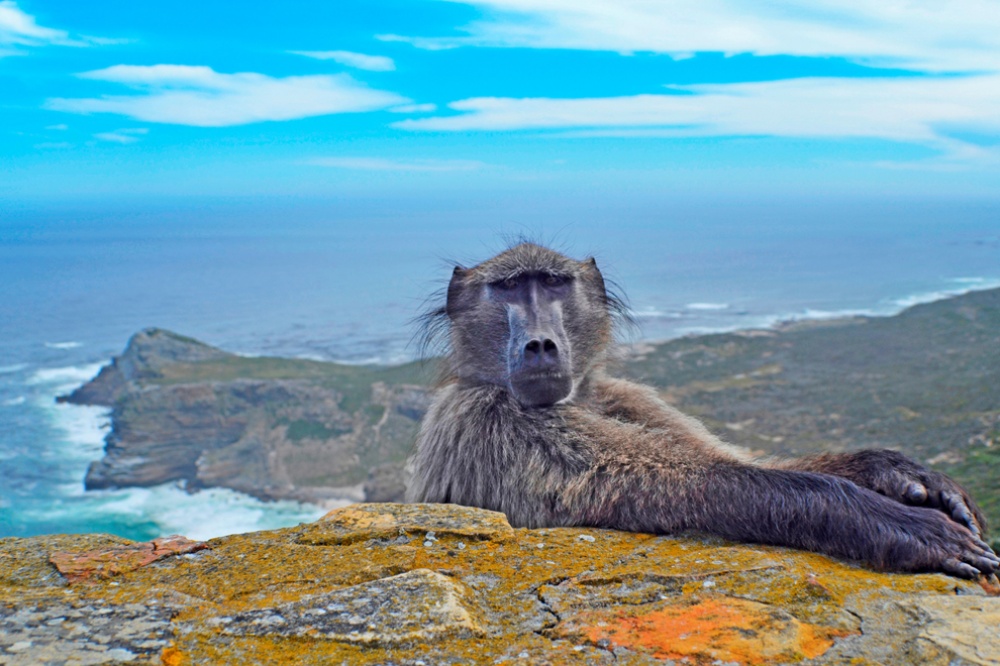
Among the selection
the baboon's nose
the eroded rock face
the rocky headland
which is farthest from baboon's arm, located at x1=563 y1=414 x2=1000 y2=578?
the rocky headland

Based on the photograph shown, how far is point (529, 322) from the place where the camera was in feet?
19.6

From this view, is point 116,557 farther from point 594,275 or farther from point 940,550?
point 594,275

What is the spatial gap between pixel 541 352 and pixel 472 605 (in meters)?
2.51

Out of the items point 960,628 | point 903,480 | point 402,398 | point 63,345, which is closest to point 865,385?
point 402,398

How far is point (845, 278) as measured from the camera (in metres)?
190

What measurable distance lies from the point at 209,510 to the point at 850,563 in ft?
238

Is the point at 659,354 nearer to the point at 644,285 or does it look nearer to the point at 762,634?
the point at 762,634

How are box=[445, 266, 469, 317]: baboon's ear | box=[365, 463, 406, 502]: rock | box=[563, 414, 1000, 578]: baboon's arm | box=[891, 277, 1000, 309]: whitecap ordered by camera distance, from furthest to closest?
box=[891, 277, 1000, 309]: whitecap < box=[365, 463, 406, 502]: rock < box=[445, 266, 469, 317]: baboon's ear < box=[563, 414, 1000, 578]: baboon's arm

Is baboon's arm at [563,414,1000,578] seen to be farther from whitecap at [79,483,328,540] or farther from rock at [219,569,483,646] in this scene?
whitecap at [79,483,328,540]

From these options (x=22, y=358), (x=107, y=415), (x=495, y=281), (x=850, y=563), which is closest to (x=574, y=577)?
(x=850, y=563)

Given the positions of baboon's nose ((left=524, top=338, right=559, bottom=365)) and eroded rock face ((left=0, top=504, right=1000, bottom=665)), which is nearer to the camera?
eroded rock face ((left=0, top=504, right=1000, bottom=665))

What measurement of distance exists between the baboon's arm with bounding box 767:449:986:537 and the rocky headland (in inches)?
1771

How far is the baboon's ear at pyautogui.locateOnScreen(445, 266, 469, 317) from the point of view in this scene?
22.5 ft

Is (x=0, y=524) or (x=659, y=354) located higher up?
(x=659, y=354)
